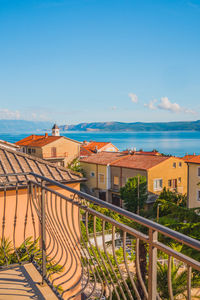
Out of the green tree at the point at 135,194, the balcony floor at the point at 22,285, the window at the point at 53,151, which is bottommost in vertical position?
the green tree at the point at 135,194

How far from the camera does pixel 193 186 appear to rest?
2647 cm

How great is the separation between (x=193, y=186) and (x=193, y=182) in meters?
0.41

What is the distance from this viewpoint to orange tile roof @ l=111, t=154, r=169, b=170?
31312 millimetres

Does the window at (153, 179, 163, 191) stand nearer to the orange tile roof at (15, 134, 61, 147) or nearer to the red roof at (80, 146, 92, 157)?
the orange tile roof at (15, 134, 61, 147)

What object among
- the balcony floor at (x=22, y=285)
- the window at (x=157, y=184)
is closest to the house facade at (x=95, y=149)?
the window at (x=157, y=184)

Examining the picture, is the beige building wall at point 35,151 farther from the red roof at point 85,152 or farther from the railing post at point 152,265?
the railing post at point 152,265

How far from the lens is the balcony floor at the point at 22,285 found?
264cm

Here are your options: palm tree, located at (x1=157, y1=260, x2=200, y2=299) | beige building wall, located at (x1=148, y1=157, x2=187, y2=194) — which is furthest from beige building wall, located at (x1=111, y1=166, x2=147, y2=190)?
palm tree, located at (x1=157, y1=260, x2=200, y2=299)

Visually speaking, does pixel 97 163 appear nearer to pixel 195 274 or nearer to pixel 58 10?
pixel 58 10

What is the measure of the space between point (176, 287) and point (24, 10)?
1945cm

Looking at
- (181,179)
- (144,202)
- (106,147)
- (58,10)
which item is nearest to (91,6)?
(58,10)

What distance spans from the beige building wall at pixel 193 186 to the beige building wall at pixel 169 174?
4912 millimetres

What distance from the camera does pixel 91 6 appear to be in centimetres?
2161

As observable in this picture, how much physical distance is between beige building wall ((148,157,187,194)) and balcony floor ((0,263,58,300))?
1101 inches
